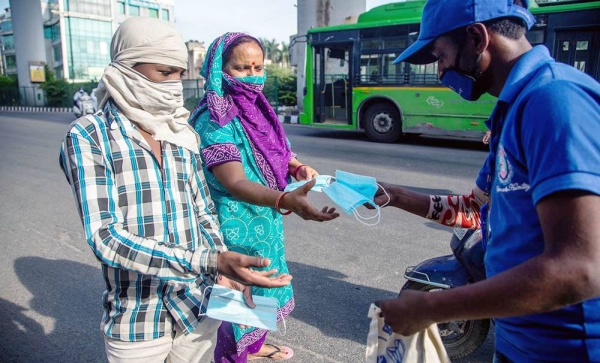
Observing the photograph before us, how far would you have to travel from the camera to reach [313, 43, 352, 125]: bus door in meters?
12.9

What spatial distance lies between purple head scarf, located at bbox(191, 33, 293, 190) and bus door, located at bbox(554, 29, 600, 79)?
30.0 feet

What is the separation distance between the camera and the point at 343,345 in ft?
9.82

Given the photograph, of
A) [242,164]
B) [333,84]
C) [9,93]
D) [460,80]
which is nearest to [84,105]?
[333,84]

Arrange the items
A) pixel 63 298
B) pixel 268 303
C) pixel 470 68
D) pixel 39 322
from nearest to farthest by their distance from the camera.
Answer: pixel 470 68, pixel 268 303, pixel 39 322, pixel 63 298

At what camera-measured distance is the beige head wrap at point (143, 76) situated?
1.71 m

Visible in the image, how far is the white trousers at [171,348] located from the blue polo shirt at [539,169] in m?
1.13

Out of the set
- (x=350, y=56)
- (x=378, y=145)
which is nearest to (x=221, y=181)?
(x=378, y=145)

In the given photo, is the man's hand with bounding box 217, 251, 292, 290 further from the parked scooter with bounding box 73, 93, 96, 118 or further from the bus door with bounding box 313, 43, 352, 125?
the parked scooter with bounding box 73, 93, 96, 118

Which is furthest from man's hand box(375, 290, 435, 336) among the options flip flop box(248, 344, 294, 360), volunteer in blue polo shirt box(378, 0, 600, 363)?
flip flop box(248, 344, 294, 360)

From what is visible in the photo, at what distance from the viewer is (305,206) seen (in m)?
1.96

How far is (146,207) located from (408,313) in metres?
0.98

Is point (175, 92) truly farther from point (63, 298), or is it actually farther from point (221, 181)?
point (63, 298)

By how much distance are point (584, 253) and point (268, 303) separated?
1156 mm

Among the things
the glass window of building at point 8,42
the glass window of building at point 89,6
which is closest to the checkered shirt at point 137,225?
the glass window of building at point 89,6
